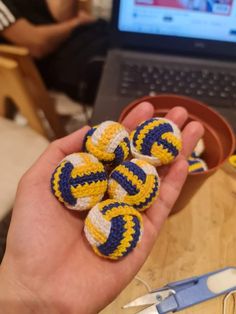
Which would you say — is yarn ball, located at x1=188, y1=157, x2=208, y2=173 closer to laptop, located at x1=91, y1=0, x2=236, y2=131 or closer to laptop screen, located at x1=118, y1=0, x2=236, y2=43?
laptop, located at x1=91, y1=0, x2=236, y2=131

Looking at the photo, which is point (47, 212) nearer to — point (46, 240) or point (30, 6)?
point (46, 240)

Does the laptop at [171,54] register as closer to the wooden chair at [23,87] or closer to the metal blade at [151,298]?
the wooden chair at [23,87]

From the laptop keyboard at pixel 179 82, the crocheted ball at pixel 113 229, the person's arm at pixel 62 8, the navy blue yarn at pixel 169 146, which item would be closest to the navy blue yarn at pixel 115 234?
the crocheted ball at pixel 113 229

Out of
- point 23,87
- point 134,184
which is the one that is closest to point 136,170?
point 134,184

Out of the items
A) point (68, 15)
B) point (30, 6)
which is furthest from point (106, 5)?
point (30, 6)

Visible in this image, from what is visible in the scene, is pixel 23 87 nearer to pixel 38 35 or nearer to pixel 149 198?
pixel 38 35

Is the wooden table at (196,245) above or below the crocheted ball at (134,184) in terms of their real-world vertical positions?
below
